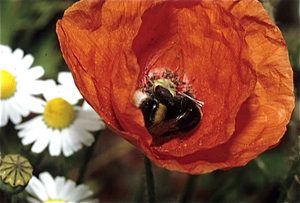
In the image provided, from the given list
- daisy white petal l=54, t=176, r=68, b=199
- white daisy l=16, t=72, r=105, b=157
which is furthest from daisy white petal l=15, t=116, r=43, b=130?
daisy white petal l=54, t=176, r=68, b=199

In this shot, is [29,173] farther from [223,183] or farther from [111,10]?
[223,183]

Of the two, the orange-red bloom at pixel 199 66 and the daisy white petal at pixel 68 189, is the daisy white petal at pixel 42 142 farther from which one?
the orange-red bloom at pixel 199 66

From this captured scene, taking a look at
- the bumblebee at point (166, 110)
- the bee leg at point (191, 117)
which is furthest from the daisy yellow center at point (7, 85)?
the bee leg at point (191, 117)

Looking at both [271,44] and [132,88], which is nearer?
[132,88]

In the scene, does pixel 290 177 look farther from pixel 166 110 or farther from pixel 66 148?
pixel 66 148

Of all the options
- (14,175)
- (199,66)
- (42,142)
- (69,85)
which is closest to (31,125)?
(42,142)

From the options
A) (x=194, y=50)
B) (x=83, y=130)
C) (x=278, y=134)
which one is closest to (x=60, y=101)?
(x=83, y=130)

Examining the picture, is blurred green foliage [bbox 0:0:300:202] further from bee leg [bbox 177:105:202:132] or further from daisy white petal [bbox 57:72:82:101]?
bee leg [bbox 177:105:202:132]

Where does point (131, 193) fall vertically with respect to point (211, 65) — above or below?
below
